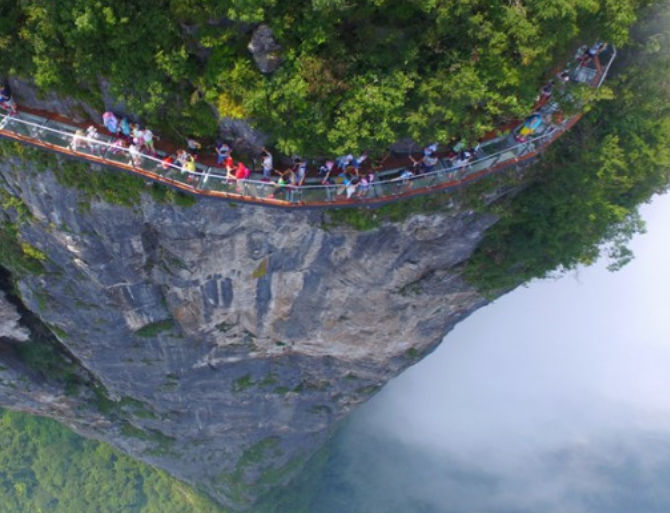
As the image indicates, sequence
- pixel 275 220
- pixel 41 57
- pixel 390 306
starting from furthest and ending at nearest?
pixel 390 306 < pixel 275 220 < pixel 41 57

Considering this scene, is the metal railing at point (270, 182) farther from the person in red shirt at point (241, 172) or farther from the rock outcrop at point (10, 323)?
the rock outcrop at point (10, 323)

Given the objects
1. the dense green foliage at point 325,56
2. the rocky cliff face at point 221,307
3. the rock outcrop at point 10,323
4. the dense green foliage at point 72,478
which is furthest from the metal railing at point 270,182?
the dense green foliage at point 72,478

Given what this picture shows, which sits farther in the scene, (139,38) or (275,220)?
(275,220)

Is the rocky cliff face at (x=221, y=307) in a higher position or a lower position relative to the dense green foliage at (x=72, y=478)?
higher

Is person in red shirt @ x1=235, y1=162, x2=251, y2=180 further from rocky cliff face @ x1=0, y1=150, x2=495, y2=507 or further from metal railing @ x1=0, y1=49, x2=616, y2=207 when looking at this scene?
rocky cliff face @ x1=0, y1=150, x2=495, y2=507

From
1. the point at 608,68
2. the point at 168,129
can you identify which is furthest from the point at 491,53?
the point at 168,129

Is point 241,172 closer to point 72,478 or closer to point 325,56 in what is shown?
point 325,56

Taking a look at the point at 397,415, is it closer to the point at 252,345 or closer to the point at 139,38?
the point at 252,345

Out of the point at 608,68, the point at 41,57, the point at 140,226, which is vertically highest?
the point at 608,68

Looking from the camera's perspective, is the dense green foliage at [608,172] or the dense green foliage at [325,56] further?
the dense green foliage at [608,172]
